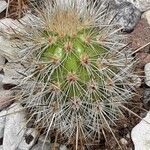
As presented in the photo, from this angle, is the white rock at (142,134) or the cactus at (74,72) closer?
the cactus at (74,72)

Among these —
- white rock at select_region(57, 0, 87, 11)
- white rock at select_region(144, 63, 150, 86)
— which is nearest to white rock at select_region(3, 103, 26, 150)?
white rock at select_region(57, 0, 87, 11)

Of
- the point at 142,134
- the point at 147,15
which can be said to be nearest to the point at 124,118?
the point at 142,134

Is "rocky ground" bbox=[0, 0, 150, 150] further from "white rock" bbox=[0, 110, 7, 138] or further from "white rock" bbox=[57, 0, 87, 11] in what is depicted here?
"white rock" bbox=[57, 0, 87, 11]

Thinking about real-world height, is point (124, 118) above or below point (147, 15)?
below

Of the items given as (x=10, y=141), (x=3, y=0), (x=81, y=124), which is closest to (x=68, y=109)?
(x=81, y=124)

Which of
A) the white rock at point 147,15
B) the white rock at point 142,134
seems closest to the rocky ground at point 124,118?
the white rock at point 142,134

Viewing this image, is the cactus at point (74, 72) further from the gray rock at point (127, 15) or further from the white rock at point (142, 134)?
the gray rock at point (127, 15)

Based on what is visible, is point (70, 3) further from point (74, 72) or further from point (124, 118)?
point (124, 118)
